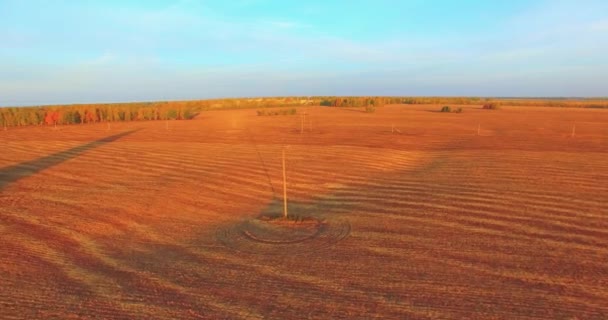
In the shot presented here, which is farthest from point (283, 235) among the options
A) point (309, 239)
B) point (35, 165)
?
point (35, 165)

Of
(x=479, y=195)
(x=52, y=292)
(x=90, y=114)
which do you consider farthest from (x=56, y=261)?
(x=90, y=114)

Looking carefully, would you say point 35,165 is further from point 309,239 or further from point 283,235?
point 309,239

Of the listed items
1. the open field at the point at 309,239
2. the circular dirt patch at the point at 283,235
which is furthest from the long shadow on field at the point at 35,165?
the circular dirt patch at the point at 283,235

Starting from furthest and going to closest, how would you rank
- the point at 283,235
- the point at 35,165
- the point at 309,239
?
the point at 35,165 < the point at 283,235 < the point at 309,239

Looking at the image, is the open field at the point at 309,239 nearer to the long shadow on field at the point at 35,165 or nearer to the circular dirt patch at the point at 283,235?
the circular dirt patch at the point at 283,235

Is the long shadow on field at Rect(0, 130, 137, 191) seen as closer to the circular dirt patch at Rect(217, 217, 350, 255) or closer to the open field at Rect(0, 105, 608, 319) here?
the open field at Rect(0, 105, 608, 319)
